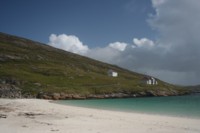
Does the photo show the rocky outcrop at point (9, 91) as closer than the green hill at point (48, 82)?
Yes

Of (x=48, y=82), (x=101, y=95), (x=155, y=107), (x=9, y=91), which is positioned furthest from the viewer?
(x=48, y=82)

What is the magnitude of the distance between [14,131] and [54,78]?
121 m

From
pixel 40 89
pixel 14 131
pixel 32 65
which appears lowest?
pixel 14 131

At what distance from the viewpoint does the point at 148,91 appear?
5714 inches

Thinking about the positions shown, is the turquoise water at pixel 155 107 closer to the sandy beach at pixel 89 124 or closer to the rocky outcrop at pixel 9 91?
the sandy beach at pixel 89 124

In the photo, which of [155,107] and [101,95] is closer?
[155,107]

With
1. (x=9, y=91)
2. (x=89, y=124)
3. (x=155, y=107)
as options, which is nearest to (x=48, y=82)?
(x=9, y=91)

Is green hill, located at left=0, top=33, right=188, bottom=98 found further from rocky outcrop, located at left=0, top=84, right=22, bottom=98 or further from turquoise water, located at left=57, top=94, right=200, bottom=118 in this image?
turquoise water, located at left=57, top=94, right=200, bottom=118

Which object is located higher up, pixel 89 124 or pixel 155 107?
pixel 155 107

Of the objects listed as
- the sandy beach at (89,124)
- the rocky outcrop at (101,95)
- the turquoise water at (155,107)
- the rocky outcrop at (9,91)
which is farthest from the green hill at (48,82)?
the sandy beach at (89,124)

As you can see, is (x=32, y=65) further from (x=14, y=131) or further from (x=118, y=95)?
(x=14, y=131)

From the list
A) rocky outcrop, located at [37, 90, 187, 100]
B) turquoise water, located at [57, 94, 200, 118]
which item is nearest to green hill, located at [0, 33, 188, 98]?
rocky outcrop, located at [37, 90, 187, 100]

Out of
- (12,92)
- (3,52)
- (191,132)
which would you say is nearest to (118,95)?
(12,92)

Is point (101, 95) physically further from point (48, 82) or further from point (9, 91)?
point (9, 91)
